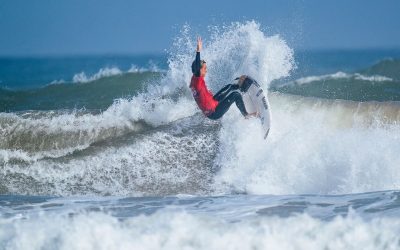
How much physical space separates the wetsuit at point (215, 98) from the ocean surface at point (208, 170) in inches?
11.6

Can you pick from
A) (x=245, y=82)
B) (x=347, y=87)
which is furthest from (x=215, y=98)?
(x=347, y=87)

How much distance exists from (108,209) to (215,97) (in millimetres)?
3817

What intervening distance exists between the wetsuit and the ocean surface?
295mm

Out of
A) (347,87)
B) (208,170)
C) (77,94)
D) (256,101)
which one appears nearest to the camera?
(208,170)

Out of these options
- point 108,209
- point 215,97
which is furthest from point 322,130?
point 108,209

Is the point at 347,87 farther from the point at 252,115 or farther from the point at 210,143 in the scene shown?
the point at 210,143

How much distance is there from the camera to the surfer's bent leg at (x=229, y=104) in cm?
1081

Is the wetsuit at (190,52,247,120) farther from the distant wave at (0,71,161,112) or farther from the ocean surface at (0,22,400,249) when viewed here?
the distant wave at (0,71,161,112)

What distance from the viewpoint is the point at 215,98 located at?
1093 centimetres

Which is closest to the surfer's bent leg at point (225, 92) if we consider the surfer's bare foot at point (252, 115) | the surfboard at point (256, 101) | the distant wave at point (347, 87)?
the surfboard at point (256, 101)

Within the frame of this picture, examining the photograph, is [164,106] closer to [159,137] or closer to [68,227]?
[159,137]

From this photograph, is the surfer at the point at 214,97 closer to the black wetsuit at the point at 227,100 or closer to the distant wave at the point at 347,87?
the black wetsuit at the point at 227,100

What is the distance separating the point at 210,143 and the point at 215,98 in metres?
0.76

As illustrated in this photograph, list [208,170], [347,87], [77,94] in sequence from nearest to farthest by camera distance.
A: [208,170], [347,87], [77,94]
